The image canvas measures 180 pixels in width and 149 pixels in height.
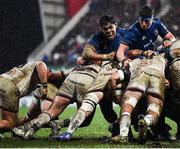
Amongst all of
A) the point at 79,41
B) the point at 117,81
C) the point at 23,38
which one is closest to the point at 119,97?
the point at 117,81

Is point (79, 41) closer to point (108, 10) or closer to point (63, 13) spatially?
point (108, 10)

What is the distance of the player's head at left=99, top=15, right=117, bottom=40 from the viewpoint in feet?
36.1

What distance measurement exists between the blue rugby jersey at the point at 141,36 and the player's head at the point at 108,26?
0.25 metres

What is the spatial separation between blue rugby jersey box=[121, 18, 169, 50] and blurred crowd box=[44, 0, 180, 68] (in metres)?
18.5

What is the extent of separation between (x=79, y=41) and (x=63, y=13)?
4.72 meters

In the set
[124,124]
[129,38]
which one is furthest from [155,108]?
[129,38]

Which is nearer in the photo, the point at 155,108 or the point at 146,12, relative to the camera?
the point at 155,108

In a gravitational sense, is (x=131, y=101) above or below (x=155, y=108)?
above

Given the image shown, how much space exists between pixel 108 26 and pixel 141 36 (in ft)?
2.14

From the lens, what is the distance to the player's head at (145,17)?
35.8 feet

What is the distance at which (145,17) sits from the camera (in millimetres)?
10961

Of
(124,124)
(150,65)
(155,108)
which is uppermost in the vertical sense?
(150,65)

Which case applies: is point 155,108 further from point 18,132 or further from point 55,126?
point 18,132

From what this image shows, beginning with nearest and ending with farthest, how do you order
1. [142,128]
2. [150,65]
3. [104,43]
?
1. [142,128]
2. [150,65]
3. [104,43]
